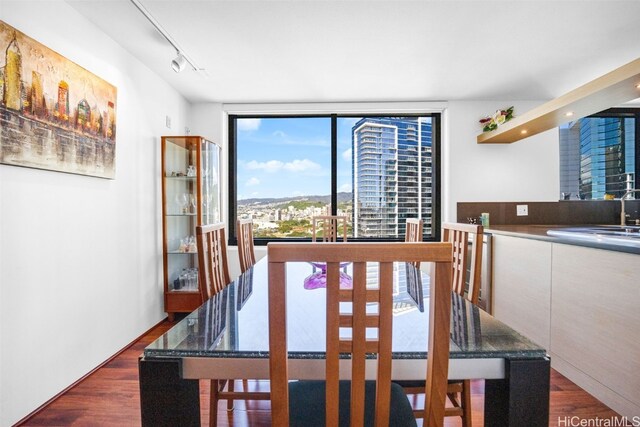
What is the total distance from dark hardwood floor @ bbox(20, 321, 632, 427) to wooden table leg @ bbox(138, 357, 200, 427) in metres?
1.11

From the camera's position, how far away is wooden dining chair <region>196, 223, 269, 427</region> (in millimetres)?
1564

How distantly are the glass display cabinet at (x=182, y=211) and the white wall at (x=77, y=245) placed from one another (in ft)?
0.35

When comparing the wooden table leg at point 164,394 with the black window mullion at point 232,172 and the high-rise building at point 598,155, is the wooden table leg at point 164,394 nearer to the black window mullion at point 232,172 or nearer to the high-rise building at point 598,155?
the black window mullion at point 232,172

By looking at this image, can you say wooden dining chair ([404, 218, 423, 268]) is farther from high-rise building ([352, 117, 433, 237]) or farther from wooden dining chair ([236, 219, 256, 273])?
high-rise building ([352, 117, 433, 237])

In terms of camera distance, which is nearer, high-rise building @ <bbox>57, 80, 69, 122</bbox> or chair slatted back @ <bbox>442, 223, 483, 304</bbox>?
chair slatted back @ <bbox>442, 223, 483, 304</bbox>

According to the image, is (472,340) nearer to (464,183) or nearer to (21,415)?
(21,415)

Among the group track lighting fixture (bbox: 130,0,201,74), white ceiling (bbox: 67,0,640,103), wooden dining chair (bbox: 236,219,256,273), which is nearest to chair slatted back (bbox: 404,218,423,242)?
wooden dining chair (bbox: 236,219,256,273)

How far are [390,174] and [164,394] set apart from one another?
3.78 m

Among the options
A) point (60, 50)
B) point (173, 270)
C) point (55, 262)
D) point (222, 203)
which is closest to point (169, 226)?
point (173, 270)

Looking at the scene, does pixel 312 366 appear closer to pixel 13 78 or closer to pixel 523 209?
pixel 13 78

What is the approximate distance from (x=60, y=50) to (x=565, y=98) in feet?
11.4

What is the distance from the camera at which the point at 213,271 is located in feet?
5.58

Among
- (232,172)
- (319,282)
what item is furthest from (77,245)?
(232,172)

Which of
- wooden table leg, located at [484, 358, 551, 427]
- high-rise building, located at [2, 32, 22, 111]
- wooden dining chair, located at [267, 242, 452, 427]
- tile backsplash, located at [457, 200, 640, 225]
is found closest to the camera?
wooden dining chair, located at [267, 242, 452, 427]
